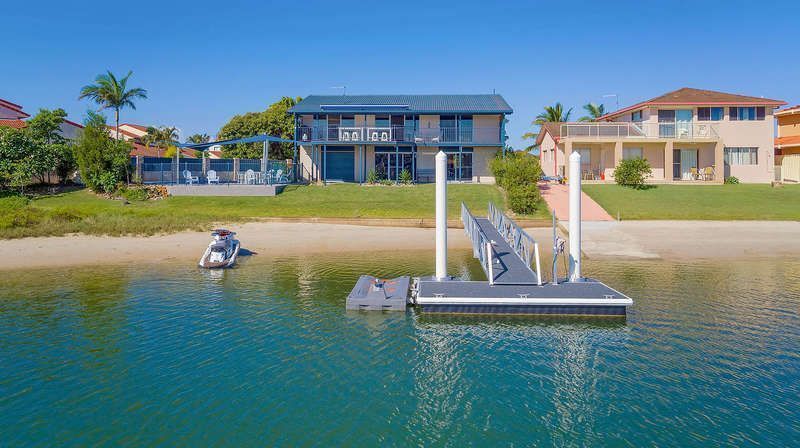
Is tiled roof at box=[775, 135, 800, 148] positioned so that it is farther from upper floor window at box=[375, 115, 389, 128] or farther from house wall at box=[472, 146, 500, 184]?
upper floor window at box=[375, 115, 389, 128]

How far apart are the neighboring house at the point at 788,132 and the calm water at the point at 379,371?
37.9 m

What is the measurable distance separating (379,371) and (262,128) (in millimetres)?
49627

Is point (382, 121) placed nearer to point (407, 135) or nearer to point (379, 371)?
point (407, 135)

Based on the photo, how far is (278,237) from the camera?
85.4 ft

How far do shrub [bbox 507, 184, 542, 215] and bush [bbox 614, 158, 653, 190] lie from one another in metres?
9.23

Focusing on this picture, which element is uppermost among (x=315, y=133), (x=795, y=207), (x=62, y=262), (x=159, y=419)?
(x=315, y=133)

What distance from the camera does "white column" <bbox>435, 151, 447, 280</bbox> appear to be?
49.2 ft

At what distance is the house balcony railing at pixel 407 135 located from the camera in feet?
132

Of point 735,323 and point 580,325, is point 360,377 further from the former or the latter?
point 735,323

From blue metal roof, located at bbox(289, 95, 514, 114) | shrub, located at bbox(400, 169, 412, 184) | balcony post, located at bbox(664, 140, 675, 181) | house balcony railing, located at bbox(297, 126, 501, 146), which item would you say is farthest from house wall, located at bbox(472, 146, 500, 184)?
balcony post, located at bbox(664, 140, 675, 181)

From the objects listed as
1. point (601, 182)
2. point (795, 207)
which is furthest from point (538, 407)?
point (601, 182)

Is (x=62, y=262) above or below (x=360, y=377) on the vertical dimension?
above

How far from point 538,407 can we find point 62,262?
19479 millimetres

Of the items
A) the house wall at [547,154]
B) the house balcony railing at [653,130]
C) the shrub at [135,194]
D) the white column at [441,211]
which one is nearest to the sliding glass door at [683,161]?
the house balcony railing at [653,130]
